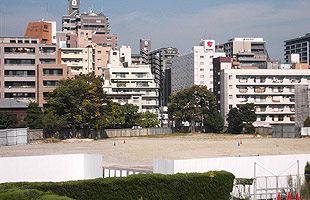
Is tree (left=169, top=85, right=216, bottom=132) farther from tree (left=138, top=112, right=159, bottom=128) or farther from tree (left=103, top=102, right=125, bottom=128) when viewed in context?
tree (left=103, top=102, right=125, bottom=128)

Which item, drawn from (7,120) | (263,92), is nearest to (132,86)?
(263,92)

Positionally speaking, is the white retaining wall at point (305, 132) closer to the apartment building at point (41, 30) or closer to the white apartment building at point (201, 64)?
the white apartment building at point (201, 64)

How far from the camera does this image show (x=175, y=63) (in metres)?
128

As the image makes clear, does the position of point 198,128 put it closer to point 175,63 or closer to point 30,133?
point 30,133

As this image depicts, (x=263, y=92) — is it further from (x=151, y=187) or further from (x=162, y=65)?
(x=151, y=187)

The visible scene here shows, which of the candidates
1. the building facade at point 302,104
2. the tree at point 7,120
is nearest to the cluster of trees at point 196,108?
the building facade at point 302,104

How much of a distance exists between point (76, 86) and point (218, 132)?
24.4m

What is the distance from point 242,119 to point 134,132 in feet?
49.5

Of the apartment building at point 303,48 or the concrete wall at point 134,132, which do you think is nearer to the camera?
the concrete wall at point 134,132

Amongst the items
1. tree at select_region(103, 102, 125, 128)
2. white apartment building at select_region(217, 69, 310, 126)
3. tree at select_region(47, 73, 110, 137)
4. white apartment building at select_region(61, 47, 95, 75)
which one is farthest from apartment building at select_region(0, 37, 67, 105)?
white apartment building at select_region(217, 69, 310, 126)

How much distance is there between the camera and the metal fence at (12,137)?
58.4 meters

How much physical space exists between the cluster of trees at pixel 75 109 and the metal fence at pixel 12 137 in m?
7.36

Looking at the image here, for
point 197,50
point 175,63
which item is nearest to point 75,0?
point 175,63

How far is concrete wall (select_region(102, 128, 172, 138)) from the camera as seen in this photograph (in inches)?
3190
